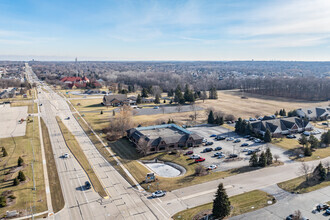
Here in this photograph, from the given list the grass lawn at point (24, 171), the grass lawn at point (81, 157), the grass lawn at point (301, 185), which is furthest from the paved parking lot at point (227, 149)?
the grass lawn at point (24, 171)

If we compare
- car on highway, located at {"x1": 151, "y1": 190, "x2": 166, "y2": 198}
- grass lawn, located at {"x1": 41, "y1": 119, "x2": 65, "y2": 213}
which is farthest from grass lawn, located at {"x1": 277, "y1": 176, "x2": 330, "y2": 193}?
grass lawn, located at {"x1": 41, "y1": 119, "x2": 65, "y2": 213}

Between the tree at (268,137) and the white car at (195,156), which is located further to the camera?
the tree at (268,137)

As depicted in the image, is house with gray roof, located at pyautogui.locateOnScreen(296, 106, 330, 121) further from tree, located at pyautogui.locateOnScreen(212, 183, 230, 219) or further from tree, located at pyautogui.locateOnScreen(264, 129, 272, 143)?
tree, located at pyautogui.locateOnScreen(212, 183, 230, 219)

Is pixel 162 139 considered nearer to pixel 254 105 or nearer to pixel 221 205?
pixel 221 205

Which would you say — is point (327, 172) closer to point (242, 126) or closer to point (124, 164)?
point (242, 126)

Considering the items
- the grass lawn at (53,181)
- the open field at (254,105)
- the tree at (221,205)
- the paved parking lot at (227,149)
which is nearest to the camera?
the tree at (221,205)

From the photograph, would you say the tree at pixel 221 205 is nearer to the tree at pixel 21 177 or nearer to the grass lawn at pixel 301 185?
the grass lawn at pixel 301 185

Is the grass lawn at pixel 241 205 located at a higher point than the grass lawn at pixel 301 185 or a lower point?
lower

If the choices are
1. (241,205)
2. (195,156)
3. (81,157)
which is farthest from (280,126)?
(81,157)
